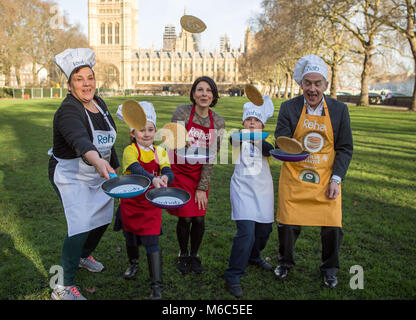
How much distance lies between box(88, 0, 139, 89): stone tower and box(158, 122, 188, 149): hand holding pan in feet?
361

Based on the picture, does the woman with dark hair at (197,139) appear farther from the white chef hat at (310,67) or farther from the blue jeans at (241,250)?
the white chef hat at (310,67)

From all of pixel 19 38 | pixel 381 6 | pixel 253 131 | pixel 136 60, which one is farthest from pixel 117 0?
pixel 253 131

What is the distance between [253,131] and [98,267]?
2.19 meters

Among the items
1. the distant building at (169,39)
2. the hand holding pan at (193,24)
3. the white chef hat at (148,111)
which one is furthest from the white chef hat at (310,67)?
the distant building at (169,39)

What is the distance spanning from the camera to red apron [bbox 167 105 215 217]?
11.1 feet

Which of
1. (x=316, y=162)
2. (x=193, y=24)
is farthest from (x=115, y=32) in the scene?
(x=316, y=162)

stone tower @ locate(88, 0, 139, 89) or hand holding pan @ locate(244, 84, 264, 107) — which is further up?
stone tower @ locate(88, 0, 139, 89)

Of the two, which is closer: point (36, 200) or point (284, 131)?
point (284, 131)

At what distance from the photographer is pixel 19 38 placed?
3709cm

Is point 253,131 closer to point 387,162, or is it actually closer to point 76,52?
point 76,52

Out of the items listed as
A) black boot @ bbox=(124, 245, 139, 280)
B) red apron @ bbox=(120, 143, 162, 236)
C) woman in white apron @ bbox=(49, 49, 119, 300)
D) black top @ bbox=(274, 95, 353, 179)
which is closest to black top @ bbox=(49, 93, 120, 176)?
woman in white apron @ bbox=(49, 49, 119, 300)

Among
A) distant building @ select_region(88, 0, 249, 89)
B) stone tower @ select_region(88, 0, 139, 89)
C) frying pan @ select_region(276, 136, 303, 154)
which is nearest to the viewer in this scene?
frying pan @ select_region(276, 136, 303, 154)

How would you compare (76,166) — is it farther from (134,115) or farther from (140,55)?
(140,55)

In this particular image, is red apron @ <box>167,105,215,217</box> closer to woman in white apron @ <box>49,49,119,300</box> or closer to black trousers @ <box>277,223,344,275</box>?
woman in white apron @ <box>49,49,119,300</box>
